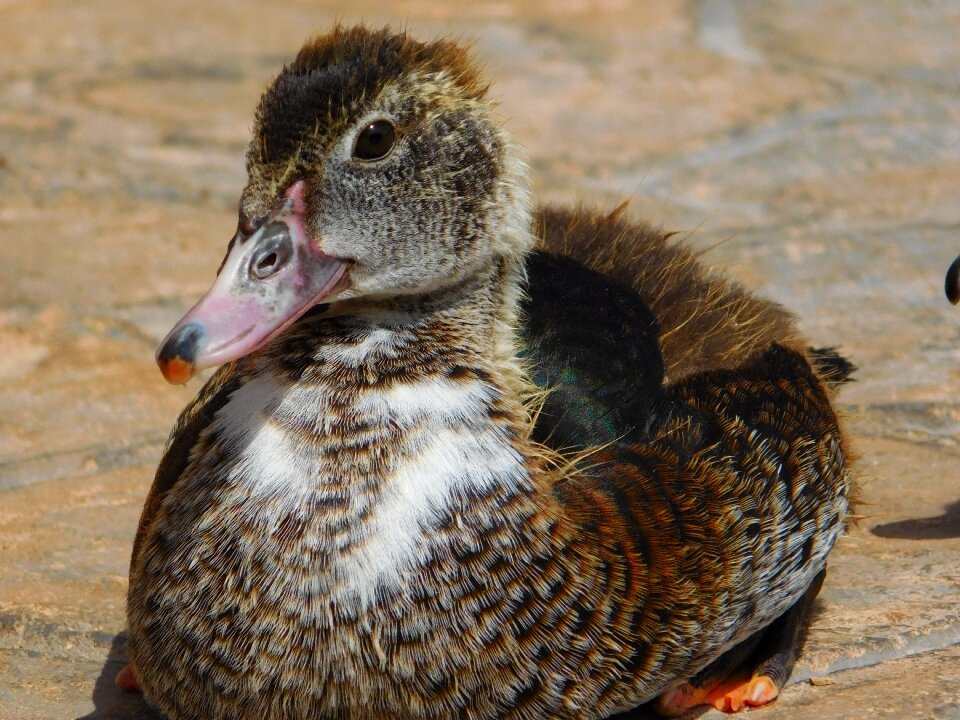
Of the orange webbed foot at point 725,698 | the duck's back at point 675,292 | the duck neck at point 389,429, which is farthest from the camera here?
the duck's back at point 675,292

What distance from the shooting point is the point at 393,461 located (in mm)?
2779

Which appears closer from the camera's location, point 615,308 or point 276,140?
point 276,140

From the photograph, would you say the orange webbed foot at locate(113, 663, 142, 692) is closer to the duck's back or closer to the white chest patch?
the white chest patch

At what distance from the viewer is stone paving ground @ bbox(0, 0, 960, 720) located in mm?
3498

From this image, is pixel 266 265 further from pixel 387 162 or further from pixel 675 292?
pixel 675 292

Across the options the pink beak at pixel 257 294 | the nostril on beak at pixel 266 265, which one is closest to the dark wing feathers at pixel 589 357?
the pink beak at pixel 257 294

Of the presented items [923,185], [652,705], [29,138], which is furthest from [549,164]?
[652,705]

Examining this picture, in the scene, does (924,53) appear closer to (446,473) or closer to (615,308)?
(615,308)

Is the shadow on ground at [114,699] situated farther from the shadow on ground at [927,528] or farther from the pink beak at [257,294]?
the shadow on ground at [927,528]

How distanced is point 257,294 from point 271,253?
96 millimetres

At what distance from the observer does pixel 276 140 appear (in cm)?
284

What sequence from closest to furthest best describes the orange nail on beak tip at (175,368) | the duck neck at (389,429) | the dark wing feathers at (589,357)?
the orange nail on beak tip at (175,368), the duck neck at (389,429), the dark wing feathers at (589,357)

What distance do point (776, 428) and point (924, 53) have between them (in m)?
4.78

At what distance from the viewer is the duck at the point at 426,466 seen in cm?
272
